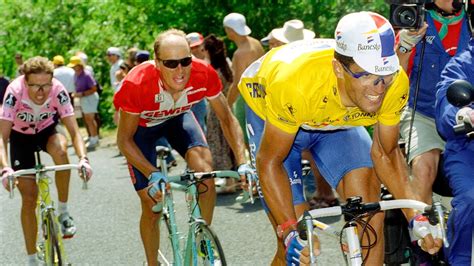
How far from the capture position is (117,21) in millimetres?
25719

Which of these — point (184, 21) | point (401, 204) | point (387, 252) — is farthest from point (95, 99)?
point (401, 204)

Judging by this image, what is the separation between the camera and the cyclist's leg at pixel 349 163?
583 centimetres

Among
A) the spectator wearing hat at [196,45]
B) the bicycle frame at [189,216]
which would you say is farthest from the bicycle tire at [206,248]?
the spectator wearing hat at [196,45]

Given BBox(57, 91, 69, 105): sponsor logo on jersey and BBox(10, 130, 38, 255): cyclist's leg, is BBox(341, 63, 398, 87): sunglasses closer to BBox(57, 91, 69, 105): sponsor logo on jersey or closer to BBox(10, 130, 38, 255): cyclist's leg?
BBox(57, 91, 69, 105): sponsor logo on jersey

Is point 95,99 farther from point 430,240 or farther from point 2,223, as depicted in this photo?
point 430,240

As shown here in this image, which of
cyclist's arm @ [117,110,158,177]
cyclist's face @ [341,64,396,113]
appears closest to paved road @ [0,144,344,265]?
cyclist's arm @ [117,110,158,177]

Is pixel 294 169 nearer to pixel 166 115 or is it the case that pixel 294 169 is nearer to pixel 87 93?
pixel 166 115

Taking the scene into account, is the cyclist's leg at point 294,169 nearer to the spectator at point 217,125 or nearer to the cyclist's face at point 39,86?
the cyclist's face at point 39,86

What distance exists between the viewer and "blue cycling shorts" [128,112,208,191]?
7406 mm

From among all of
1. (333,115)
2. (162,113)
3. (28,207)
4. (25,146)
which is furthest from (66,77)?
(333,115)

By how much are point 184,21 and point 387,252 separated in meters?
12.7

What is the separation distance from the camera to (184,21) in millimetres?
18875

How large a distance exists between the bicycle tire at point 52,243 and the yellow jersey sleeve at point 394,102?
3.71 meters

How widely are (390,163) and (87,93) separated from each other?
15.7 m
